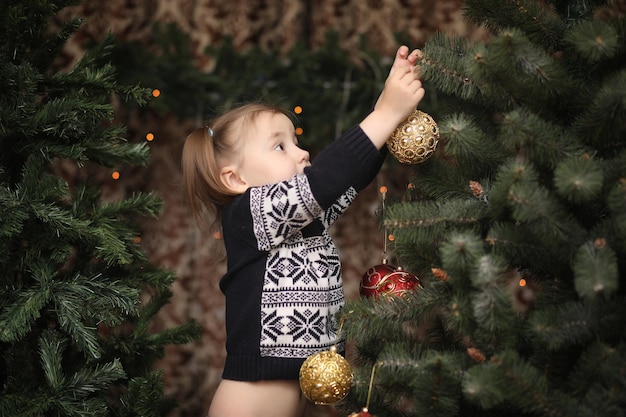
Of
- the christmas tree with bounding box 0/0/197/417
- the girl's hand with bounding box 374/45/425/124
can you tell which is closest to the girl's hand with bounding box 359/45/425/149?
the girl's hand with bounding box 374/45/425/124

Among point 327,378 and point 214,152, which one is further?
point 214,152

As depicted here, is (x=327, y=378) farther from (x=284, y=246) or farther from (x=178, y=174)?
(x=178, y=174)

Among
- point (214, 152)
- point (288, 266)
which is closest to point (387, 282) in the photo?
point (288, 266)

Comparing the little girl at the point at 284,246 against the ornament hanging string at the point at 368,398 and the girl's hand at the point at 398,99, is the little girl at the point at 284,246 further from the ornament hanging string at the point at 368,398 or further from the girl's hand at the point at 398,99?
the ornament hanging string at the point at 368,398

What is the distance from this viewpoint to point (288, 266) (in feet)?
4.74

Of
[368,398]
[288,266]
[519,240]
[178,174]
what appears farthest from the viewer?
[178,174]

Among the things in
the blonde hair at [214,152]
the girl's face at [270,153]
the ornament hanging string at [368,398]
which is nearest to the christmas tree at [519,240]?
the ornament hanging string at [368,398]

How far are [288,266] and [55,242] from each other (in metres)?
0.48

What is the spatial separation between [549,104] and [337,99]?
4.35 ft

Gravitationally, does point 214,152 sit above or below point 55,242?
above

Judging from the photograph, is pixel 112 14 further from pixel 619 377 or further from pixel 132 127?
pixel 619 377

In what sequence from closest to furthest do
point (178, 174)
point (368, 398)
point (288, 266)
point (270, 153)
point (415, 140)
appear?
point (368, 398) → point (415, 140) → point (288, 266) → point (270, 153) → point (178, 174)

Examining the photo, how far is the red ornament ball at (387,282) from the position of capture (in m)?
Result: 1.36

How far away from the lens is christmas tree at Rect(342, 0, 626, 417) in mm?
981
